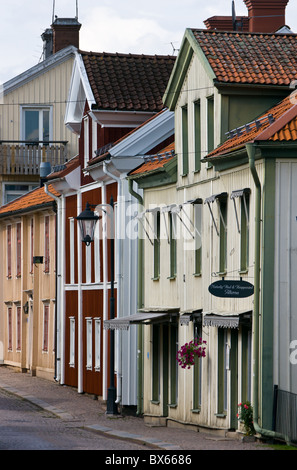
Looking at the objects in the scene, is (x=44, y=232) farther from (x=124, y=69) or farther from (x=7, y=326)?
(x=124, y=69)

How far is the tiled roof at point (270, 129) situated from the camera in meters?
A: 22.8

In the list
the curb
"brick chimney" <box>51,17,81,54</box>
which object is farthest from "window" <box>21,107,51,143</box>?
the curb

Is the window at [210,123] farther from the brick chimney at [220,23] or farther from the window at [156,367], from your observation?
the brick chimney at [220,23]

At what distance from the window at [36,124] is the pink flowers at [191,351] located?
25488 mm

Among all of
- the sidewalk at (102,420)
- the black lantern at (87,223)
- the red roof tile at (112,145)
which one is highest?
the red roof tile at (112,145)

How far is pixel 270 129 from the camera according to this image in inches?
905

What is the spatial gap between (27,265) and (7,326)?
380cm

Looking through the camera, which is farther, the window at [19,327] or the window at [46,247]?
the window at [19,327]

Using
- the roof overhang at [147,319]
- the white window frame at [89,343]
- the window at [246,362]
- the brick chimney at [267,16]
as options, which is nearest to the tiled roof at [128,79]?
the brick chimney at [267,16]

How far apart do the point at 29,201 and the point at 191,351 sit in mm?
20520

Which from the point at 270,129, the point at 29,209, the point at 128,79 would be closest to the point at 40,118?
the point at 29,209

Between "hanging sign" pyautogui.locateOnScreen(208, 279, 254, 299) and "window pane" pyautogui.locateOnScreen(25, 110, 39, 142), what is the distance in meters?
30.0

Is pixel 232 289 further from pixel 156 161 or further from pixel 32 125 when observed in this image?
pixel 32 125
